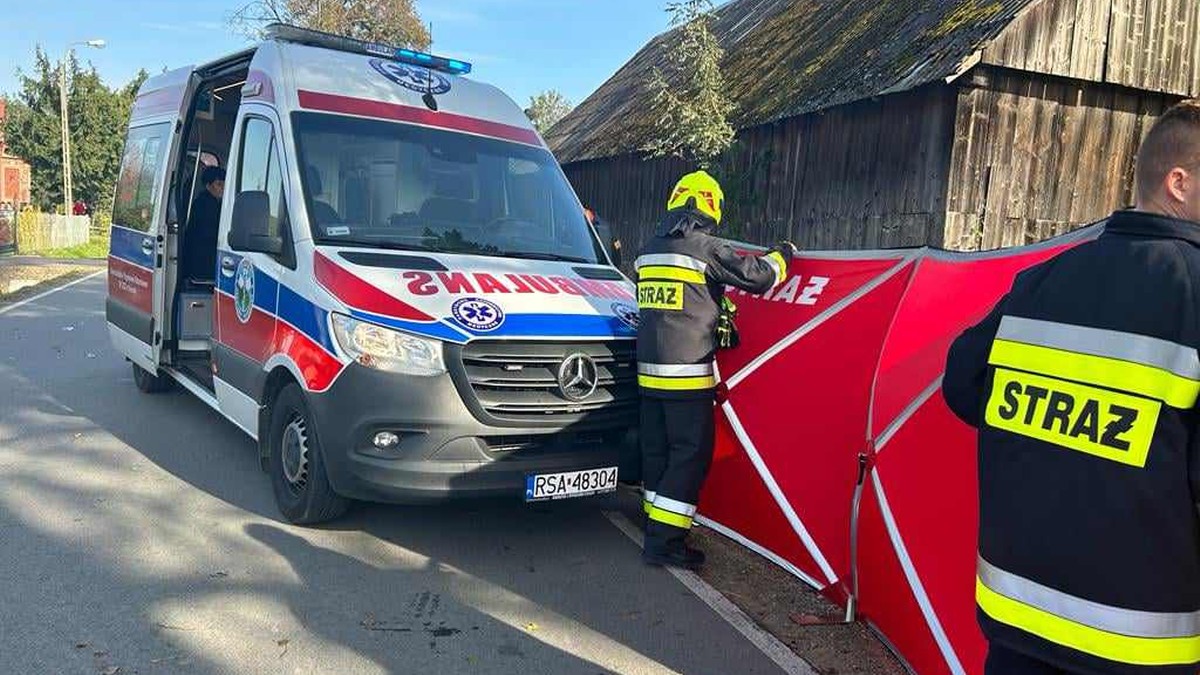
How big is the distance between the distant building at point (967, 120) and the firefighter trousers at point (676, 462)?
6.53 m

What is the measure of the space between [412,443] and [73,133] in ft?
166

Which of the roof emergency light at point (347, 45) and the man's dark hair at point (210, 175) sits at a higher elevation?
the roof emergency light at point (347, 45)

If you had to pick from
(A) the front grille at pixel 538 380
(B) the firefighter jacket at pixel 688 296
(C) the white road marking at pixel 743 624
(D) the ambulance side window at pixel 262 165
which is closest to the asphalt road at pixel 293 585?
(C) the white road marking at pixel 743 624

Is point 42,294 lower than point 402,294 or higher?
lower

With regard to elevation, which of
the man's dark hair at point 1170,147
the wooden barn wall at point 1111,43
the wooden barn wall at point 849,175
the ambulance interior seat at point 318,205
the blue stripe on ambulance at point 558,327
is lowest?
the blue stripe on ambulance at point 558,327

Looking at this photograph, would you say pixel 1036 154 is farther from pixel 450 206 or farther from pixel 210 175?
pixel 210 175

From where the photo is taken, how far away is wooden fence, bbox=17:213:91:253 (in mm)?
32156

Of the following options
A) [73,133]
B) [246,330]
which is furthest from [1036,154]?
[73,133]

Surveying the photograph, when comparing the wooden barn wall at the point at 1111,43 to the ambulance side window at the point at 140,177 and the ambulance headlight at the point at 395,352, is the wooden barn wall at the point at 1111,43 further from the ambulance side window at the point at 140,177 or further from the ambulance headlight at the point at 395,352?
the ambulance side window at the point at 140,177

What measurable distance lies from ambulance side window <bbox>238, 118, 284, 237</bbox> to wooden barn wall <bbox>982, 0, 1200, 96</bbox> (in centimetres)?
795

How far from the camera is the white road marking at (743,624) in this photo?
374 centimetres

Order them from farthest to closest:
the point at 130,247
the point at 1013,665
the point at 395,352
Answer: the point at 130,247 < the point at 395,352 < the point at 1013,665

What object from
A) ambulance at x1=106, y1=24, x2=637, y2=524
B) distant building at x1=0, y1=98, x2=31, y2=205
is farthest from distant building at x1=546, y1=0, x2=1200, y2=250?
distant building at x1=0, y1=98, x2=31, y2=205

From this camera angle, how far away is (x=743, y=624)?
412cm
